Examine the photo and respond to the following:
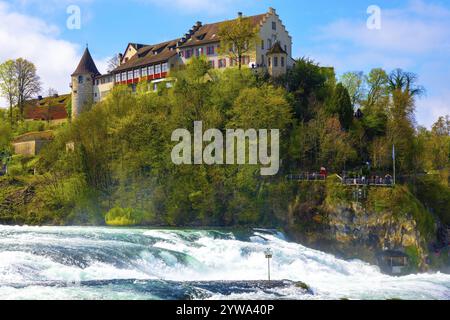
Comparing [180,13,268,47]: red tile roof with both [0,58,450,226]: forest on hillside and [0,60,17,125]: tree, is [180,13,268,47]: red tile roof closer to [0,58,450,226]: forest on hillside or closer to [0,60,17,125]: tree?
[0,58,450,226]: forest on hillside

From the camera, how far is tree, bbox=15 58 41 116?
353 ft

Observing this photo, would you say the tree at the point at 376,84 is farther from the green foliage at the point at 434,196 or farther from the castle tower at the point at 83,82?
the castle tower at the point at 83,82

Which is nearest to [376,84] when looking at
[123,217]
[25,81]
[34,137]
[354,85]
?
[354,85]

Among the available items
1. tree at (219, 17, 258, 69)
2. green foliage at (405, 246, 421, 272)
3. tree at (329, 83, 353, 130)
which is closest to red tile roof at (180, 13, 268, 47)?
tree at (219, 17, 258, 69)

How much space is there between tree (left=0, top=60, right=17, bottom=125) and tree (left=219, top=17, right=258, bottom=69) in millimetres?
42538

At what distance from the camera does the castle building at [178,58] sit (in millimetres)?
83963

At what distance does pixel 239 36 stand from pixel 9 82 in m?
46.8

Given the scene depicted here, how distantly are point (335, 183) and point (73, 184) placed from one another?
2854 cm

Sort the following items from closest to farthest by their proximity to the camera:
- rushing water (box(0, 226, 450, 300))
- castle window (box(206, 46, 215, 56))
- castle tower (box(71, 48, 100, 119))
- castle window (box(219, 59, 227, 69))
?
rushing water (box(0, 226, 450, 300)), castle window (box(219, 59, 227, 69)), castle window (box(206, 46, 215, 56)), castle tower (box(71, 48, 100, 119))

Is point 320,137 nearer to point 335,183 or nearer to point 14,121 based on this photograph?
point 335,183

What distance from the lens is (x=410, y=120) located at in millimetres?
71562

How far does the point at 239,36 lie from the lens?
8106 cm

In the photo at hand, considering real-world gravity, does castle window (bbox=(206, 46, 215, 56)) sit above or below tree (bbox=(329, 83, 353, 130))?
above
